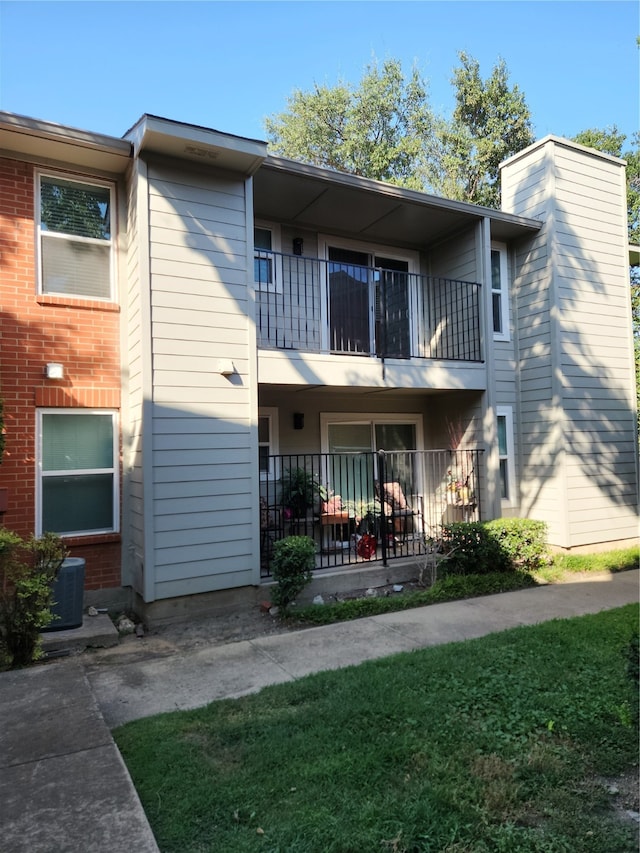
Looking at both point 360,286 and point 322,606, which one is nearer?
→ point 322,606

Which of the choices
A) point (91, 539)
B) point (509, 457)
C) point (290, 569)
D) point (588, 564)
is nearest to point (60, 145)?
point (91, 539)

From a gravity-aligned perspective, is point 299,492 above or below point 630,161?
below

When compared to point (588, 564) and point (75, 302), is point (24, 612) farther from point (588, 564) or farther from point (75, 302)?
point (588, 564)

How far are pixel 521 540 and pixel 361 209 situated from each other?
5.34 meters

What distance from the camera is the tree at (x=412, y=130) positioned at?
21.1m

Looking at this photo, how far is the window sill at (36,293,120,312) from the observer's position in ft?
19.1

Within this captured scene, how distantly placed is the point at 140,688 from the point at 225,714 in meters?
0.95

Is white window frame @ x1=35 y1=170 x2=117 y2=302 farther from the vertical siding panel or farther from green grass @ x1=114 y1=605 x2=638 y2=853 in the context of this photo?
green grass @ x1=114 y1=605 x2=638 y2=853

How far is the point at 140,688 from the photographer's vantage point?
13.3 feet

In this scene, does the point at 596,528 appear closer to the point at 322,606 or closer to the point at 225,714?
the point at 322,606

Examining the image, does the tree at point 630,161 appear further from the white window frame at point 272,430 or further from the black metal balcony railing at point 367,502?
the white window frame at point 272,430

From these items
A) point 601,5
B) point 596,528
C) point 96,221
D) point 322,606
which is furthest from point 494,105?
point 322,606

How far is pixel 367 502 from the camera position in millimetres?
8438

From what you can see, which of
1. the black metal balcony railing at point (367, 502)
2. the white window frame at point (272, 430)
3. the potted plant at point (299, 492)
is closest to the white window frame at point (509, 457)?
the black metal balcony railing at point (367, 502)
